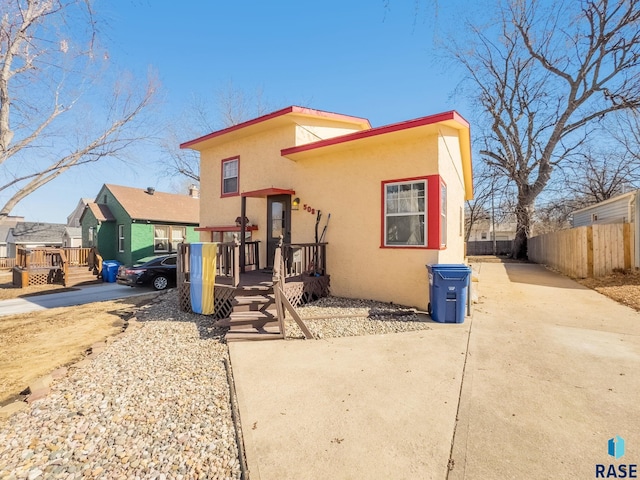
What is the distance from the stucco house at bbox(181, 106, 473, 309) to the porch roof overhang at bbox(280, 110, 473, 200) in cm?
2

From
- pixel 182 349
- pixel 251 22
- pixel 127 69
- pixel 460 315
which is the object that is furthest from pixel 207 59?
pixel 460 315

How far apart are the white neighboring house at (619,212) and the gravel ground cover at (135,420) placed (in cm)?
1158

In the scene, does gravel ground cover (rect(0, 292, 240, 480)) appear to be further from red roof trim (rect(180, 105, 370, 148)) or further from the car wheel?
the car wheel

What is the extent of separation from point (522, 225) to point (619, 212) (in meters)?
9.41

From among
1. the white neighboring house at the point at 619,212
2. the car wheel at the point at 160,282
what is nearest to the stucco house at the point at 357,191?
the car wheel at the point at 160,282

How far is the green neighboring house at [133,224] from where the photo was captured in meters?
16.6

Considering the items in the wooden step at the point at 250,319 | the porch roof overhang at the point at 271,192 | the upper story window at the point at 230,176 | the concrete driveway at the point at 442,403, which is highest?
the upper story window at the point at 230,176

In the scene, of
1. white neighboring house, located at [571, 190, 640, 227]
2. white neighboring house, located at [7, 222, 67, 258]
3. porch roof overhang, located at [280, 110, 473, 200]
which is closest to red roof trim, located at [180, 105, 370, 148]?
porch roof overhang, located at [280, 110, 473, 200]

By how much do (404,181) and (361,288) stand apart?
275cm

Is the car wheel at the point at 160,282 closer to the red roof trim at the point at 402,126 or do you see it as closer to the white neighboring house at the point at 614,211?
the red roof trim at the point at 402,126

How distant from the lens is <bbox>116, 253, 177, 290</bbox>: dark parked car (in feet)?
37.5

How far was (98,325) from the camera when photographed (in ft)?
21.4

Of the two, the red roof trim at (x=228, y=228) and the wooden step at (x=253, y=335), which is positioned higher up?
the red roof trim at (x=228, y=228)

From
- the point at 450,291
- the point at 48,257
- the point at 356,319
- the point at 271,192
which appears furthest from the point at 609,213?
the point at 48,257
